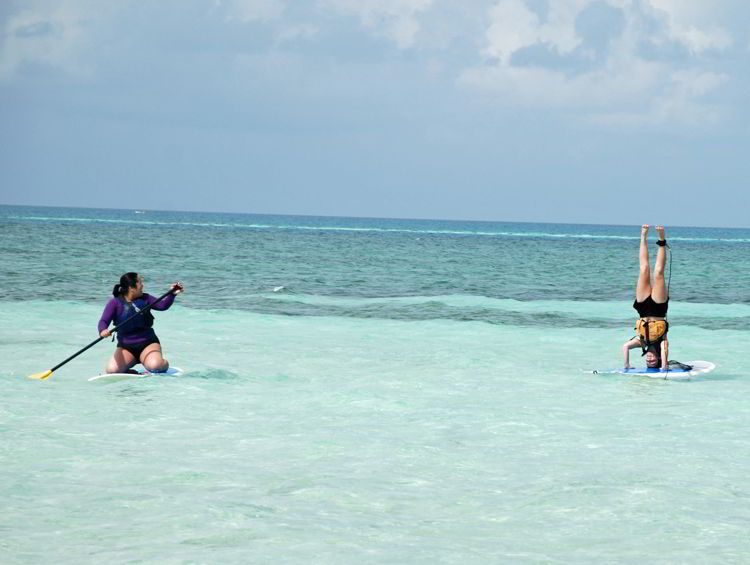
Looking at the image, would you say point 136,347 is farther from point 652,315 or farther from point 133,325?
point 652,315

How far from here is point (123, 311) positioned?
12.3 m

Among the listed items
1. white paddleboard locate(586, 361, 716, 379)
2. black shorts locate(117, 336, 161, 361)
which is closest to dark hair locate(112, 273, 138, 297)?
black shorts locate(117, 336, 161, 361)

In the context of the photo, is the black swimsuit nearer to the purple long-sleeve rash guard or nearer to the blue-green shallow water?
the blue-green shallow water

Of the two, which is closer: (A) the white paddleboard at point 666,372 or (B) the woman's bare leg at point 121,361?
(B) the woman's bare leg at point 121,361

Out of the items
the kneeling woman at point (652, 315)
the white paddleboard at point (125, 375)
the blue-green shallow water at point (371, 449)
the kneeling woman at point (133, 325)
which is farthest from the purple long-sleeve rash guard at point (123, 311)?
the kneeling woman at point (652, 315)

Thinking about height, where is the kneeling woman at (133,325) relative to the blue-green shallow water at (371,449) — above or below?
above

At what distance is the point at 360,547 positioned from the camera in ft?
21.4

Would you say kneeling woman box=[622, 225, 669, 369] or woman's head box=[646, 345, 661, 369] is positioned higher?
kneeling woman box=[622, 225, 669, 369]

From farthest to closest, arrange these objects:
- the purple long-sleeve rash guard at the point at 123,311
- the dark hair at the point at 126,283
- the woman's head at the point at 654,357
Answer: the woman's head at the point at 654,357 → the dark hair at the point at 126,283 → the purple long-sleeve rash guard at the point at 123,311

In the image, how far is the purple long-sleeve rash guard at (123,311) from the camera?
12.0 meters

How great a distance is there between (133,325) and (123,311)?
22 centimetres

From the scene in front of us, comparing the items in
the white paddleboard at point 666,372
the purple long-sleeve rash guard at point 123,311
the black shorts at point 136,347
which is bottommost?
the white paddleboard at point 666,372

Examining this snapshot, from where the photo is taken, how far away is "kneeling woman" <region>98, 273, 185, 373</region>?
480 inches

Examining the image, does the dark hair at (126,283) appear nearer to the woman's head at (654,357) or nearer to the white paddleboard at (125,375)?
the white paddleboard at (125,375)
